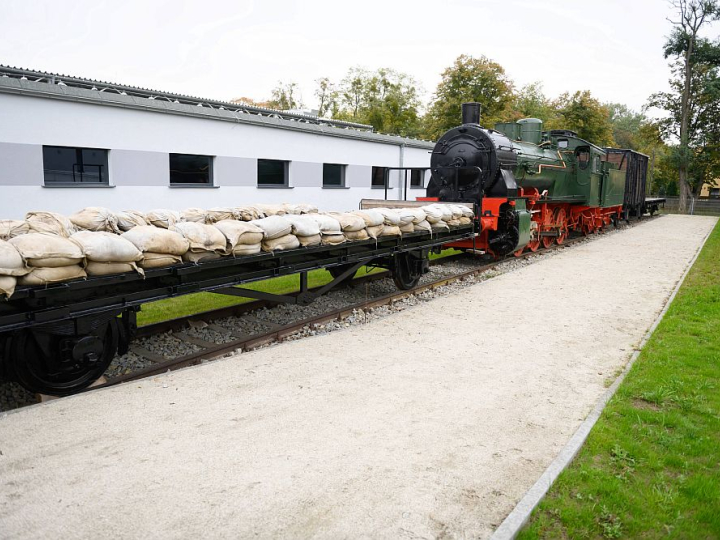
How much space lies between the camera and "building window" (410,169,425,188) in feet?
79.8

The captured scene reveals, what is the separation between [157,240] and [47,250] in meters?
1.02

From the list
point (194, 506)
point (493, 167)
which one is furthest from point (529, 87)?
point (194, 506)

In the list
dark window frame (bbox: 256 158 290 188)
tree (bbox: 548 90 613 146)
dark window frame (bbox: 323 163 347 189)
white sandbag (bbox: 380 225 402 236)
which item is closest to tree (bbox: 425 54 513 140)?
tree (bbox: 548 90 613 146)

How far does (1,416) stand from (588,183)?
56.7ft

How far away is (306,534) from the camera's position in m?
3.07

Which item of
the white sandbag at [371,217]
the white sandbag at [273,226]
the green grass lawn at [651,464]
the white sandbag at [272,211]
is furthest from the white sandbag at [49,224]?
the green grass lawn at [651,464]

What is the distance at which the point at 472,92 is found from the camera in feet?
126

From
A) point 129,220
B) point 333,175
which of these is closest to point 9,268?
point 129,220

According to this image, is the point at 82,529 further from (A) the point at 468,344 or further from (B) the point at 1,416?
(A) the point at 468,344

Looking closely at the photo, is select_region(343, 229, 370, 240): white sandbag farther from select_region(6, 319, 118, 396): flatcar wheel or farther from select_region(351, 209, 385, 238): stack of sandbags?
select_region(6, 319, 118, 396): flatcar wheel

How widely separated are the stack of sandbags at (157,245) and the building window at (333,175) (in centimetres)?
1403

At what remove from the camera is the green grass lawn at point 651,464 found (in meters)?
3.27

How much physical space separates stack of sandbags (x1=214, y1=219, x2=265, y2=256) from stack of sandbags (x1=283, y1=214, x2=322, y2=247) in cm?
57

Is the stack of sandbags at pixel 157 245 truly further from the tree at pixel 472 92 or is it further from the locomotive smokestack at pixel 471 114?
the tree at pixel 472 92
